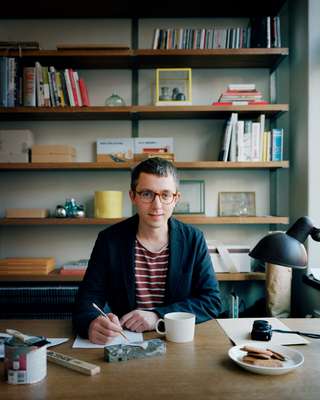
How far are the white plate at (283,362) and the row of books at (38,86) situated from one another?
2135mm

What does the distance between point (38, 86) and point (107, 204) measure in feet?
3.00

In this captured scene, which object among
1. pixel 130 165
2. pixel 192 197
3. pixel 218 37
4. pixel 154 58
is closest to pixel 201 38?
pixel 218 37

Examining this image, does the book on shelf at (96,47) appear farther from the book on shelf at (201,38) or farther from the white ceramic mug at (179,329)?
the white ceramic mug at (179,329)

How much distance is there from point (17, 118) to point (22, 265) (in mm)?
1056

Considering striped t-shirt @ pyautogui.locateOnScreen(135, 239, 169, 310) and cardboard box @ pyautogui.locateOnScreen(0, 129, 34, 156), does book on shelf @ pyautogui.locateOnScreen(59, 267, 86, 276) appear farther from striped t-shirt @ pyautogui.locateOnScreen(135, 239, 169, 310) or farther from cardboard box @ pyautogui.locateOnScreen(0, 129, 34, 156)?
striped t-shirt @ pyautogui.locateOnScreen(135, 239, 169, 310)

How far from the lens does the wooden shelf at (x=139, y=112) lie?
2.75 metres

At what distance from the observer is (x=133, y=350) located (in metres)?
1.13

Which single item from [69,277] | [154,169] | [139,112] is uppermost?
[139,112]

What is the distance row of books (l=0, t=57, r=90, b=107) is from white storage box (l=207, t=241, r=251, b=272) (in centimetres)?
134

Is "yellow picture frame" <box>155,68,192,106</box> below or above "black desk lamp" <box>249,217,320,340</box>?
above

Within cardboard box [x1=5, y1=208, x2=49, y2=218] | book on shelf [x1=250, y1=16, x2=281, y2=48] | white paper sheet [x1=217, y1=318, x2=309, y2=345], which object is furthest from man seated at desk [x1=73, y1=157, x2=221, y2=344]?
book on shelf [x1=250, y1=16, x2=281, y2=48]

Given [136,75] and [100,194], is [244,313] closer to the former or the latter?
[100,194]

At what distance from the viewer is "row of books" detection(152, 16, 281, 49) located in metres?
2.79

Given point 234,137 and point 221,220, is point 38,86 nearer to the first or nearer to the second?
point 234,137
